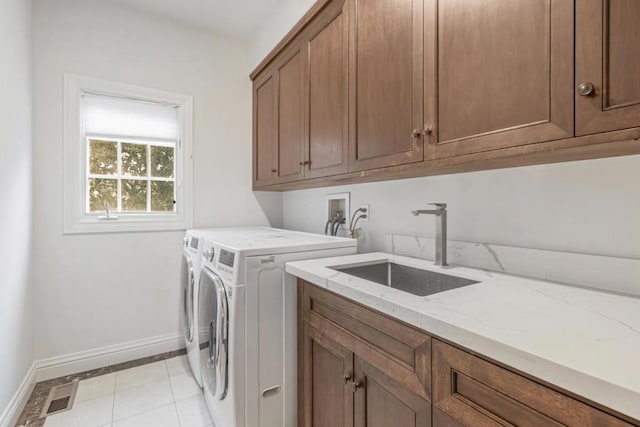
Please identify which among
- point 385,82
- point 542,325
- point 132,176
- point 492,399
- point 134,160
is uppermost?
point 385,82

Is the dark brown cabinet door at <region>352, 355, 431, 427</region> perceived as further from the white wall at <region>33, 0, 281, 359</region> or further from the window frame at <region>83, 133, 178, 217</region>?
the window frame at <region>83, 133, 178, 217</region>

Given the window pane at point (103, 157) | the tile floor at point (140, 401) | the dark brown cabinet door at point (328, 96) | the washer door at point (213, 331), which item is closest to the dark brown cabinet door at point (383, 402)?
the washer door at point (213, 331)

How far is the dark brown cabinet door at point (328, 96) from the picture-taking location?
61.1 inches

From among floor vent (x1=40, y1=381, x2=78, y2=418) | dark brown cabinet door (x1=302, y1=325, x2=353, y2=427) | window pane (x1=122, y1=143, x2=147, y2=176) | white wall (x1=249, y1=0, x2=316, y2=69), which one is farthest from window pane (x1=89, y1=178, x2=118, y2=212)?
dark brown cabinet door (x1=302, y1=325, x2=353, y2=427)

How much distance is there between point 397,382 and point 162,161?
7.91 feet

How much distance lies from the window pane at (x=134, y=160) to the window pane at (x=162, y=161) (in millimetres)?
63

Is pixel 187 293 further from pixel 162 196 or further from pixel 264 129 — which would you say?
pixel 264 129

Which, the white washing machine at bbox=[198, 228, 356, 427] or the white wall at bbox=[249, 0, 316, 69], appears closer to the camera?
the white washing machine at bbox=[198, 228, 356, 427]

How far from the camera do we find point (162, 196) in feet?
8.26

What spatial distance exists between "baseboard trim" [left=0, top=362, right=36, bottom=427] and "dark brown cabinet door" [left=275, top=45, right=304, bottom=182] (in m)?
1.97

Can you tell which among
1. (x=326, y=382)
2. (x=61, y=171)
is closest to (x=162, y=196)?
(x=61, y=171)

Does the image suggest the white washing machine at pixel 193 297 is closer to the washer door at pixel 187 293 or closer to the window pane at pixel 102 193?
the washer door at pixel 187 293

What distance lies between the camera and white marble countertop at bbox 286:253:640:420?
501 mm

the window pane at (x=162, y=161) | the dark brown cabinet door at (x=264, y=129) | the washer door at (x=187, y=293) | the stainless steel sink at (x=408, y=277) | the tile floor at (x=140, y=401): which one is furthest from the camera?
the window pane at (x=162, y=161)
